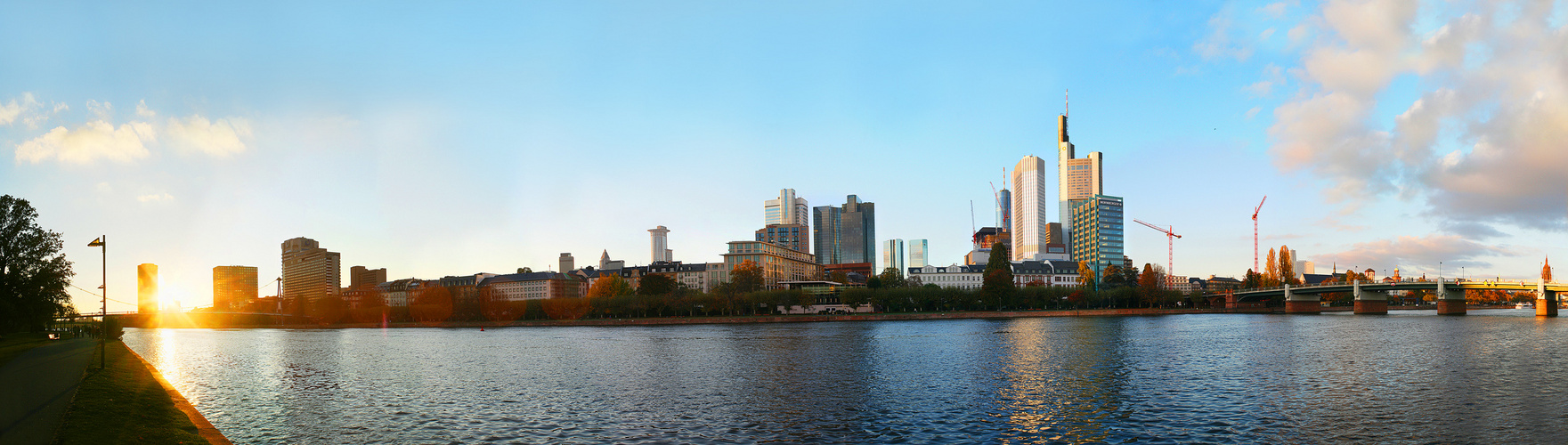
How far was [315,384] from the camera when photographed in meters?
43.7

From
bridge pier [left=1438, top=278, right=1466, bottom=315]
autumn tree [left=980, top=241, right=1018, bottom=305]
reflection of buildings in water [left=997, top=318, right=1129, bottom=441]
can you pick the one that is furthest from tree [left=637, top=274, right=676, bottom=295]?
bridge pier [left=1438, top=278, right=1466, bottom=315]

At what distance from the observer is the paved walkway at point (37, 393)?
65.2 feet

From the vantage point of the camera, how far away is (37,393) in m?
27.0

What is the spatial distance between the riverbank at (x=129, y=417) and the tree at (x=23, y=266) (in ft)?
131

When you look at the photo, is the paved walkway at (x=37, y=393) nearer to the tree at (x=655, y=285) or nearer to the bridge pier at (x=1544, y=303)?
the tree at (x=655, y=285)

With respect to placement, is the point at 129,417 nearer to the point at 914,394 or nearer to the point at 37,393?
the point at 37,393

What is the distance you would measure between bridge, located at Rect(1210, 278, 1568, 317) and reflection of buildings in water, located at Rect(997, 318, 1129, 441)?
350ft

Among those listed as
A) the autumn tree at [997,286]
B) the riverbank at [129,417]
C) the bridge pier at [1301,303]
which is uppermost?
the riverbank at [129,417]

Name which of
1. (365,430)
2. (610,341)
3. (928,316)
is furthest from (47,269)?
(928,316)

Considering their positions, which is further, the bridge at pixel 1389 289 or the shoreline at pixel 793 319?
the shoreline at pixel 793 319

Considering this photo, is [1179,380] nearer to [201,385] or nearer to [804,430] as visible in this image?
[804,430]

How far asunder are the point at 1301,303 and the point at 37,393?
195451 millimetres

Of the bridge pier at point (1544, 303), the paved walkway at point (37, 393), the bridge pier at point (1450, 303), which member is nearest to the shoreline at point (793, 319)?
the bridge pier at point (1450, 303)

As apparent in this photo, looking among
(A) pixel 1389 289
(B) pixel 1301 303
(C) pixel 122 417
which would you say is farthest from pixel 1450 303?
(C) pixel 122 417
